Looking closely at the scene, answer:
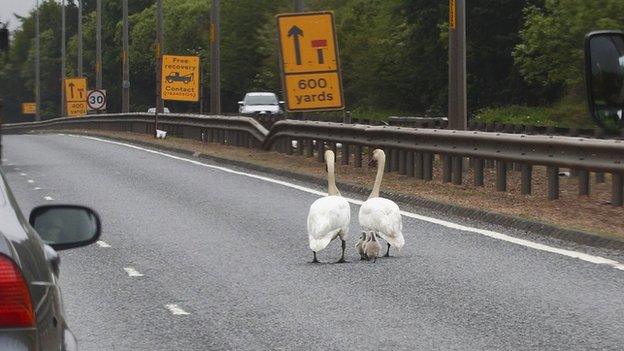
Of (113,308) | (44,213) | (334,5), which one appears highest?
(334,5)

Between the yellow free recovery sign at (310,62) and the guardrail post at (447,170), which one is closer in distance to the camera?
the guardrail post at (447,170)

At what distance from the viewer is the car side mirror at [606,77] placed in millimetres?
6406

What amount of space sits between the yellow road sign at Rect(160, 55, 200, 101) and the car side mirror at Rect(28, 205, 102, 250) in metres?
41.4

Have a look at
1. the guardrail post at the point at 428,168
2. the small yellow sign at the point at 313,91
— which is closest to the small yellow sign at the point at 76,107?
the small yellow sign at the point at 313,91

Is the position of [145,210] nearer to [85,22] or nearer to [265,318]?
[265,318]

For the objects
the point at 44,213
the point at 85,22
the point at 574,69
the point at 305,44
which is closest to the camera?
the point at 44,213

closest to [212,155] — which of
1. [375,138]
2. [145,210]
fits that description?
[375,138]

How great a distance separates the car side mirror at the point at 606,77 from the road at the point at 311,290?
2.35 meters

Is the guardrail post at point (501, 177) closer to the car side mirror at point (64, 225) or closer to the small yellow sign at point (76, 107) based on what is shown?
the car side mirror at point (64, 225)

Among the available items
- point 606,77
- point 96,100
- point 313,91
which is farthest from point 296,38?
point 96,100

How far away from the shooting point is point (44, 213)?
4.91 meters

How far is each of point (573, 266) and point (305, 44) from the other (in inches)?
648

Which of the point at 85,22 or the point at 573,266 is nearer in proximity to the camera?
the point at 573,266

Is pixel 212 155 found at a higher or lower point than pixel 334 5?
lower
